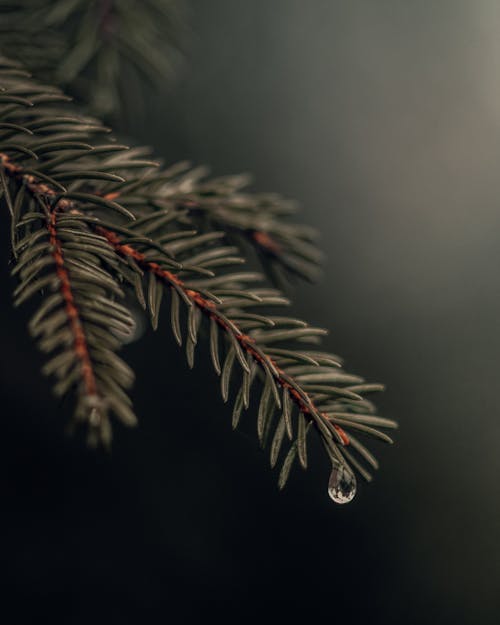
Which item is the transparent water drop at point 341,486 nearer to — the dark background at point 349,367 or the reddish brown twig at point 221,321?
the reddish brown twig at point 221,321

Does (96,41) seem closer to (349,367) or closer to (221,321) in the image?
(221,321)

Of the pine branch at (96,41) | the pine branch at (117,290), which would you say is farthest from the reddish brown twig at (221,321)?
the pine branch at (96,41)

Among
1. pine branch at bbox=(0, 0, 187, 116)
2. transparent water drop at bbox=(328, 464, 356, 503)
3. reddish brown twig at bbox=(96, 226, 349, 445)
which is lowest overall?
transparent water drop at bbox=(328, 464, 356, 503)

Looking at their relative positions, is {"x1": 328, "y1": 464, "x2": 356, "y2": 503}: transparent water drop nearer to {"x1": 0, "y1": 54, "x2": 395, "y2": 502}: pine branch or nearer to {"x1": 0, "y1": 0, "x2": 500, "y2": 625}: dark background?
{"x1": 0, "y1": 54, "x2": 395, "y2": 502}: pine branch

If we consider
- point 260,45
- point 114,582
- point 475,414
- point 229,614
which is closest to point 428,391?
point 475,414

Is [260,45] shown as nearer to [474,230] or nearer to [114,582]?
[474,230]

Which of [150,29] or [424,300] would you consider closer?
[150,29]

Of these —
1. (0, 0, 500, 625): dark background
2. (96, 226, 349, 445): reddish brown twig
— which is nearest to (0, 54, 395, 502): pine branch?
(96, 226, 349, 445): reddish brown twig
